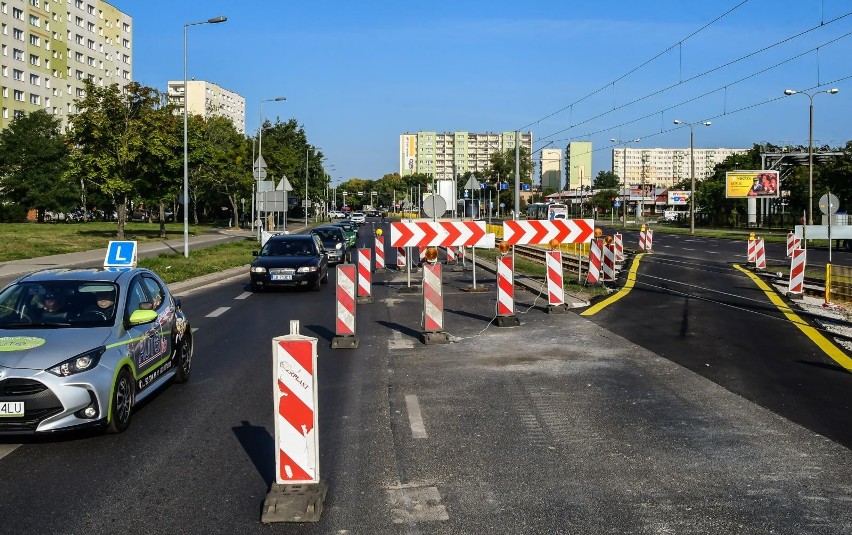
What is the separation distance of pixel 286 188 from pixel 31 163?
43.6m

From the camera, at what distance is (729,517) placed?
5.05 m

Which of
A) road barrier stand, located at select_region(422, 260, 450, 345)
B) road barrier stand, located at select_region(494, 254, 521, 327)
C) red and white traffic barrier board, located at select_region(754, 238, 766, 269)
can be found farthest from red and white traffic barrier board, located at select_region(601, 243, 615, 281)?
road barrier stand, located at select_region(422, 260, 450, 345)

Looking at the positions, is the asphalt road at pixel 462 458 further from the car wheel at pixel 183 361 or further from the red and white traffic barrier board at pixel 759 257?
the red and white traffic barrier board at pixel 759 257

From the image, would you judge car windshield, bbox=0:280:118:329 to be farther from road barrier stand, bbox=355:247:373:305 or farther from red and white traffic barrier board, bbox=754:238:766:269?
red and white traffic barrier board, bbox=754:238:766:269

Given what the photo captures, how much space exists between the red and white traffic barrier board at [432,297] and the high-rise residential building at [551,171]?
70072 mm

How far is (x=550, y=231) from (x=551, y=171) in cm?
9283

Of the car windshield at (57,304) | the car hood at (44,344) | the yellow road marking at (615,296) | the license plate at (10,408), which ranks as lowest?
the yellow road marking at (615,296)

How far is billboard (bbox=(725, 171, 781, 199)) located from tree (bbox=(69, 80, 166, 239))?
52702 mm

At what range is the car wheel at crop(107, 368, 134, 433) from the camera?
6832mm

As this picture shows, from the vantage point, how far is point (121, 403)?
7.00 metres

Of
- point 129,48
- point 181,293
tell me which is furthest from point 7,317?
point 129,48

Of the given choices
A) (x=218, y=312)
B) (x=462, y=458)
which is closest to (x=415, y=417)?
(x=462, y=458)

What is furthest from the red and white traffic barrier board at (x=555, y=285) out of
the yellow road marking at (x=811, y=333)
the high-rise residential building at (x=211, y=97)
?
the high-rise residential building at (x=211, y=97)

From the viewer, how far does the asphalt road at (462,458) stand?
16.5 feet
